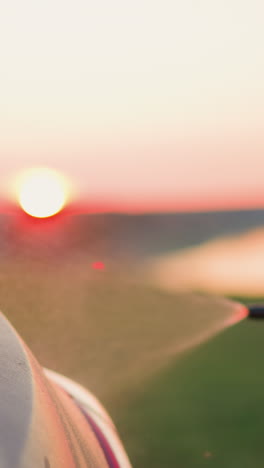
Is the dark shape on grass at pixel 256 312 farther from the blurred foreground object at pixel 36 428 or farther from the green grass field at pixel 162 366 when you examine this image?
the blurred foreground object at pixel 36 428

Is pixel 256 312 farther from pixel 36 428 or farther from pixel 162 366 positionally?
pixel 36 428

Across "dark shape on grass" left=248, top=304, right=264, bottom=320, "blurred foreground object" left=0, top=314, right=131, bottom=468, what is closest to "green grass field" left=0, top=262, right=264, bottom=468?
"dark shape on grass" left=248, top=304, right=264, bottom=320

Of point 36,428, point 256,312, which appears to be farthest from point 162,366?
point 36,428

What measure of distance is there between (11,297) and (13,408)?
19.8 ft

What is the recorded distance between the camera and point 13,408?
3.04ft

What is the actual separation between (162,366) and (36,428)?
3858mm

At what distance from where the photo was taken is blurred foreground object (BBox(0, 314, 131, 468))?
842 millimetres

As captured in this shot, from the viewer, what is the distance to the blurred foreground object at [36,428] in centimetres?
84

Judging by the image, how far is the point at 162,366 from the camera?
4.67 meters

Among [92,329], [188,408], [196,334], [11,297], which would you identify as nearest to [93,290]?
[11,297]

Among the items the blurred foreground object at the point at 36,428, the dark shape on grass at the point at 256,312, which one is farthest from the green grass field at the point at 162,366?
the blurred foreground object at the point at 36,428

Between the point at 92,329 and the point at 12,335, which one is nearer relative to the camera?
the point at 12,335

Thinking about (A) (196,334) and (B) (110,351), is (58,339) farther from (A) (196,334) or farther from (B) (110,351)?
(A) (196,334)

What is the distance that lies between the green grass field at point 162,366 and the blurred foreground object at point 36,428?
1.71m
